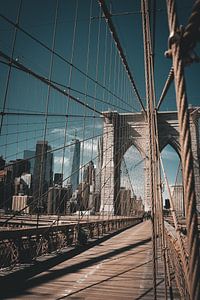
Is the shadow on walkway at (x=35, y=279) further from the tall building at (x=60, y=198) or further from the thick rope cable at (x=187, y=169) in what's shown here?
the thick rope cable at (x=187, y=169)

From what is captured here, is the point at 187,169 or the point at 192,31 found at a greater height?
the point at 192,31

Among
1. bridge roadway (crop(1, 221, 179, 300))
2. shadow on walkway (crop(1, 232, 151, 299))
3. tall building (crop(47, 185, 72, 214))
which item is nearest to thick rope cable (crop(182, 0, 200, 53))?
bridge roadway (crop(1, 221, 179, 300))

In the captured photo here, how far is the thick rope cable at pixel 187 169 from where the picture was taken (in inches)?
28.6

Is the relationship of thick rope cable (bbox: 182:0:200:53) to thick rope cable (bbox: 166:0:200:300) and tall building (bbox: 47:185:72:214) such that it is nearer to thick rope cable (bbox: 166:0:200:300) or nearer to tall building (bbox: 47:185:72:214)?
thick rope cable (bbox: 166:0:200:300)

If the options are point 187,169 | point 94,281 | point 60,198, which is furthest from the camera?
point 60,198

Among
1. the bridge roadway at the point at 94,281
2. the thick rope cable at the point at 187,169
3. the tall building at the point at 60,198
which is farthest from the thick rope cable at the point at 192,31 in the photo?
the tall building at the point at 60,198

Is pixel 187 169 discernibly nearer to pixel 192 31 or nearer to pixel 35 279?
pixel 192 31

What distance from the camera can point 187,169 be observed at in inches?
30.5

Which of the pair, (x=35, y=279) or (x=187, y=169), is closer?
(x=187, y=169)

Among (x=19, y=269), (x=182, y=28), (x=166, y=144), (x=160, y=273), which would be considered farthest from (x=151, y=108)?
(x=166, y=144)

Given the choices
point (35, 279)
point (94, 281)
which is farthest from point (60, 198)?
point (94, 281)

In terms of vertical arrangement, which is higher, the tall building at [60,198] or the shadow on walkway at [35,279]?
the tall building at [60,198]

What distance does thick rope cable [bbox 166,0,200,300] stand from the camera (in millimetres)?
726

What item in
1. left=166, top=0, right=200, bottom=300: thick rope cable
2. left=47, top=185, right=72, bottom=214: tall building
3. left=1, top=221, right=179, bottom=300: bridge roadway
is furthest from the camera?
left=47, top=185, right=72, bottom=214: tall building
